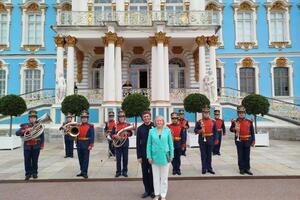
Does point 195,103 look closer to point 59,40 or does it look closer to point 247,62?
point 59,40

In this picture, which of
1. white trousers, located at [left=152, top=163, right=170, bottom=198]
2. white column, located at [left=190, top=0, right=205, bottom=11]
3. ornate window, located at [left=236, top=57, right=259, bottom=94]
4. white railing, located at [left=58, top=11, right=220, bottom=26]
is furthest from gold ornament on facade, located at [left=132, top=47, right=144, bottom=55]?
white trousers, located at [left=152, top=163, right=170, bottom=198]

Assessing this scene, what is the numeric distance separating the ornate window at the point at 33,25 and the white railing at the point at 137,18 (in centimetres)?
683

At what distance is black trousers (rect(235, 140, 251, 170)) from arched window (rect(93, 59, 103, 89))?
1672cm

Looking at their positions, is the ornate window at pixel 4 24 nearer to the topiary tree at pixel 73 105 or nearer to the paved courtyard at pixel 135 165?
the topiary tree at pixel 73 105

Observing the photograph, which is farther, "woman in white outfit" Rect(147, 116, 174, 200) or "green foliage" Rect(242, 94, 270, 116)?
"green foliage" Rect(242, 94, 270, 116)

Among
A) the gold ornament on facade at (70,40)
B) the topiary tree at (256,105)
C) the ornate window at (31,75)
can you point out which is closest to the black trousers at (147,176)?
the topiary tree at (256,105)

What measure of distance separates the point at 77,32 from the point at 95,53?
13.1ft

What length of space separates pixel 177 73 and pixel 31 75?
39.7 feet

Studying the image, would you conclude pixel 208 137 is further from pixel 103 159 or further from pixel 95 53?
pixel 95 53

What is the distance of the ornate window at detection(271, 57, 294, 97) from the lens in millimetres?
25936

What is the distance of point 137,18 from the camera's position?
20703 millimetres

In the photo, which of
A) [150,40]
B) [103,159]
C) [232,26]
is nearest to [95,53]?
[150,40]

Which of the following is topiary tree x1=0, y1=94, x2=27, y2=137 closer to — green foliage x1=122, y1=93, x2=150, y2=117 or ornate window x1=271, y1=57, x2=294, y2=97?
green foliage x1=122, y1=93, x2=150, y2=117

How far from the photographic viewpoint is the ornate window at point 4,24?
26.0 meters
